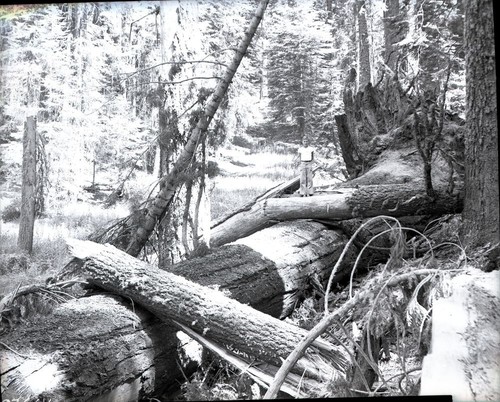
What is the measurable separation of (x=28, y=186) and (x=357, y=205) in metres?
1.60

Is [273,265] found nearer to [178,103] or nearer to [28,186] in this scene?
[178,103]

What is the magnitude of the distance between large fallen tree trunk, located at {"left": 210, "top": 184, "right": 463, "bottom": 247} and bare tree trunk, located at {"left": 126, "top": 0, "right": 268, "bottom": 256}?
41cm

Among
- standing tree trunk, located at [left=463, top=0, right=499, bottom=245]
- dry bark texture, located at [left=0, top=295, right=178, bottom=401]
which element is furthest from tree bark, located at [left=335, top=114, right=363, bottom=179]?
dry bark texture, located at [left=0, top=295, right=178, bottom=401]

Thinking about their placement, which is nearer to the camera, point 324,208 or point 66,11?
point 66,11

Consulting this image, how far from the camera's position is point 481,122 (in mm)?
2768

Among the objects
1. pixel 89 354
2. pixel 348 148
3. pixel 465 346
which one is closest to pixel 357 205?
pixel 348 148

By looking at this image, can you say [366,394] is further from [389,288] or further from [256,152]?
[256,152]

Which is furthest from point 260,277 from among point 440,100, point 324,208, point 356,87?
point 440,100

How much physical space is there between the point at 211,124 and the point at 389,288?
1135mm

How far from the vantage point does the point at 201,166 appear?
2734 mm

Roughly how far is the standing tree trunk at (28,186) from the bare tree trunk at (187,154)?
0.44 m

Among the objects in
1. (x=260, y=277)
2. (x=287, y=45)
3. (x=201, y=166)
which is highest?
(x=287, y=45)

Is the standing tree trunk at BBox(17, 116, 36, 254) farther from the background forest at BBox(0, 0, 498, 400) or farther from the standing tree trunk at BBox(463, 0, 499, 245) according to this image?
the standing tree trunk at BBox(463, 0, 499, 245)

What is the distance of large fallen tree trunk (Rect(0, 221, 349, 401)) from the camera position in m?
2.04
